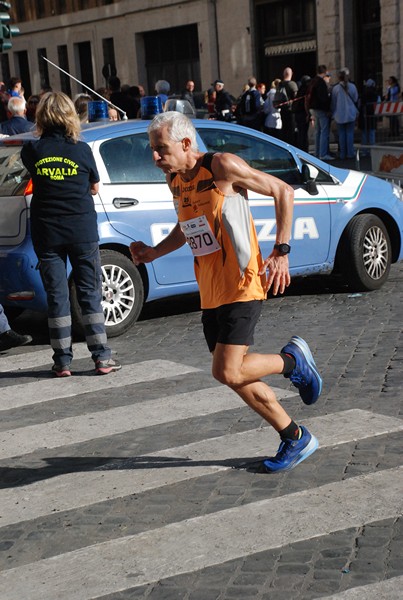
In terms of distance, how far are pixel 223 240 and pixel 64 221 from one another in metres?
2.45

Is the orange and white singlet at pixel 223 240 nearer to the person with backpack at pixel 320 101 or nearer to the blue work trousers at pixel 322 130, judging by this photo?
the person with backpack at pixel 320 101

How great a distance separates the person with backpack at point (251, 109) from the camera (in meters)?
23.1

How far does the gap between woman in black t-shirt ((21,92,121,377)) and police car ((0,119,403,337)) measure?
64 cm

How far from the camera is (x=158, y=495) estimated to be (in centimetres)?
514

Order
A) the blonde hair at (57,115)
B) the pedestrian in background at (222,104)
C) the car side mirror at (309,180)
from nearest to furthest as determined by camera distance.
Answer: 1. the blonde hair at (57,115)
2. the car side mirror at (309,180)
3. the pedestrian in background at (222,104)

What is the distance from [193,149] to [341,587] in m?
2.20

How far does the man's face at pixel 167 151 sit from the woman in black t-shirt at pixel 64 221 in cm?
229

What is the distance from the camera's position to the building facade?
3266 cm

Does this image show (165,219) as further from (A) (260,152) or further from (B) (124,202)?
(A) (260,152)

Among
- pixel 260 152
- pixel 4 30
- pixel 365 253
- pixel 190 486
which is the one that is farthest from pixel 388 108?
pixel 190 486

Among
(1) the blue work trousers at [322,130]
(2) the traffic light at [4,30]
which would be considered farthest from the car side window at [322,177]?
(1) the blue work trousers at [322,130]

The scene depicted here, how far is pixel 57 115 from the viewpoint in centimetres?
745

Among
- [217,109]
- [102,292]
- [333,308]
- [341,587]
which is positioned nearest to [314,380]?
[341,587]

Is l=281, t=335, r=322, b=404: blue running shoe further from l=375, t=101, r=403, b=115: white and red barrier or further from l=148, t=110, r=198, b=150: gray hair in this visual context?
l=375, t=101, r=403, b=115: white and red barrier
